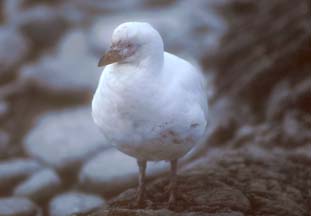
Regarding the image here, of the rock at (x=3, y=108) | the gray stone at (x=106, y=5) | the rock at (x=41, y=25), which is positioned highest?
the gray stone at (x=106, y=5)

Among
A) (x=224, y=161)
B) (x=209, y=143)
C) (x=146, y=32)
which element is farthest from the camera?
(x=209, y=143)

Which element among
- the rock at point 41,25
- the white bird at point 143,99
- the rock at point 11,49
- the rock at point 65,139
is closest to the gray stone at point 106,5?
the rock at point 41,25

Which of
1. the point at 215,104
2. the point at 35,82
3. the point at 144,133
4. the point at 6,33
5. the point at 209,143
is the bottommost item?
the point at 144,133

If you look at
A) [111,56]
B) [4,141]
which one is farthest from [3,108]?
[111,56]

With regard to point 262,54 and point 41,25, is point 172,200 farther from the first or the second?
point 41,25

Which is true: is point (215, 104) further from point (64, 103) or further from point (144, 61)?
point (144, 61)

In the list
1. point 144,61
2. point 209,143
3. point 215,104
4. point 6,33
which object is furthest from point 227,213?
point 6,33

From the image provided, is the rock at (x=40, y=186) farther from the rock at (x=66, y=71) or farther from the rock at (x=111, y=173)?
the rock at (x=66, y=71)
